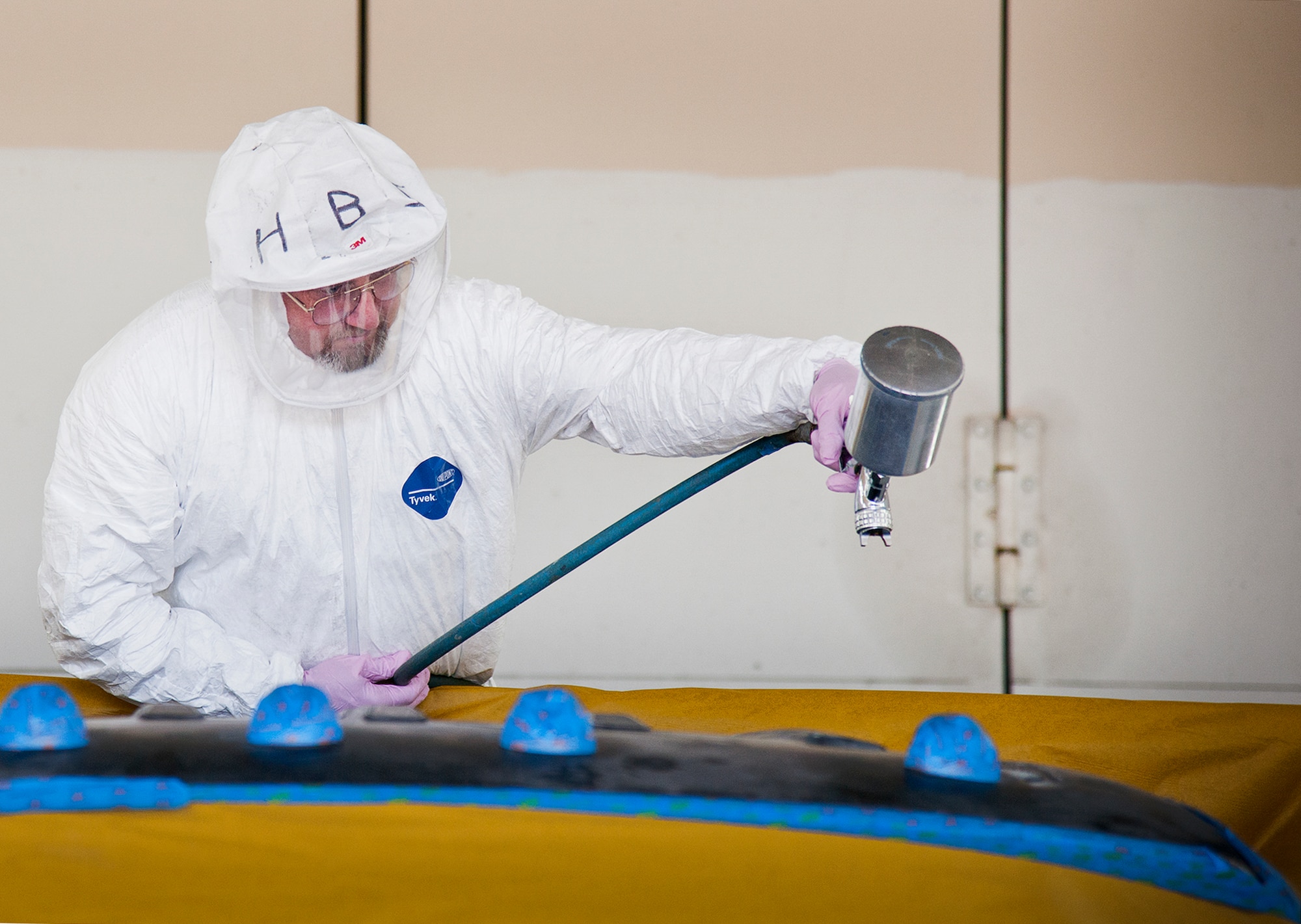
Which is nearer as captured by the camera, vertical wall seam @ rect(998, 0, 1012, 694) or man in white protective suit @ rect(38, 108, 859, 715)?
man in white protective suit @ rect(38, 108, 859, 715)

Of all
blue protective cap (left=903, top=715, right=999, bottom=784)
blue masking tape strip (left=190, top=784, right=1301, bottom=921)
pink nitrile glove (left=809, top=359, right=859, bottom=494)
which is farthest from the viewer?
pink nitrile glove (left=809, top=359, right=859, bottom=494)

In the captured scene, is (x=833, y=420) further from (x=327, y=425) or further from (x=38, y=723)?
(x=38, y=723)

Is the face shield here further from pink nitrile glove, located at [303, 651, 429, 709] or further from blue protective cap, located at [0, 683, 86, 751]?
blue protective cap, located at [0, 683, 86, 751]

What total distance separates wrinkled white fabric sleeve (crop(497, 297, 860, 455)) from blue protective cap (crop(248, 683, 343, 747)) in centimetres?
60

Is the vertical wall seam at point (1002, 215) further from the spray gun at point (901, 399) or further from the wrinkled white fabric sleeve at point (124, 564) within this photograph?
the wrinkled white fabric sleeve at point (124, 564)

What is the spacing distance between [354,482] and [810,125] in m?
1.45

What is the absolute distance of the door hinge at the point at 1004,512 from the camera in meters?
2.51

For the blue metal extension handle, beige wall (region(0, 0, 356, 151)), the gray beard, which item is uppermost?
beige wall (region(0, 0, 356, 151))

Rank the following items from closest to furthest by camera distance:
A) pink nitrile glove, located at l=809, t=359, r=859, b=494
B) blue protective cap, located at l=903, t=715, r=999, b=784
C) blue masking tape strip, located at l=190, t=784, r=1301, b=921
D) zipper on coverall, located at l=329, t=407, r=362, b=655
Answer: blue masking tape strip, located at l=190, t=784, r=1301, b=921 < blue protective cap, located at l=903, t=715, r=999, b=784 < pink nitrile glove, located at l=809, t=359, r=859, b=494 < zipper on coverall, located at l=329, t=407, r=362, b=655

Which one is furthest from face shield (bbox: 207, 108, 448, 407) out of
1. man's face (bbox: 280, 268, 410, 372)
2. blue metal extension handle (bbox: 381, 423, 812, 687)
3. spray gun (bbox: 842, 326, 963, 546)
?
spray gun (bbox: 842, 326, 963, 546)

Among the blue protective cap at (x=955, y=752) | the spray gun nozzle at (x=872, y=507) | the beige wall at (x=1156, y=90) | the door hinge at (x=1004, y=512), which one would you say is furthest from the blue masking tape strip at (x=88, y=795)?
the beige wall at (x=1156, y=90)

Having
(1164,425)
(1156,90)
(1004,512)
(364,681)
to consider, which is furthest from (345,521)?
(1156,90)

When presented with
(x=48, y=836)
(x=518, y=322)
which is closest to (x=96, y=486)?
(x=518, y=322)

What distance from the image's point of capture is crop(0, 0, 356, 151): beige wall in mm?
2402
